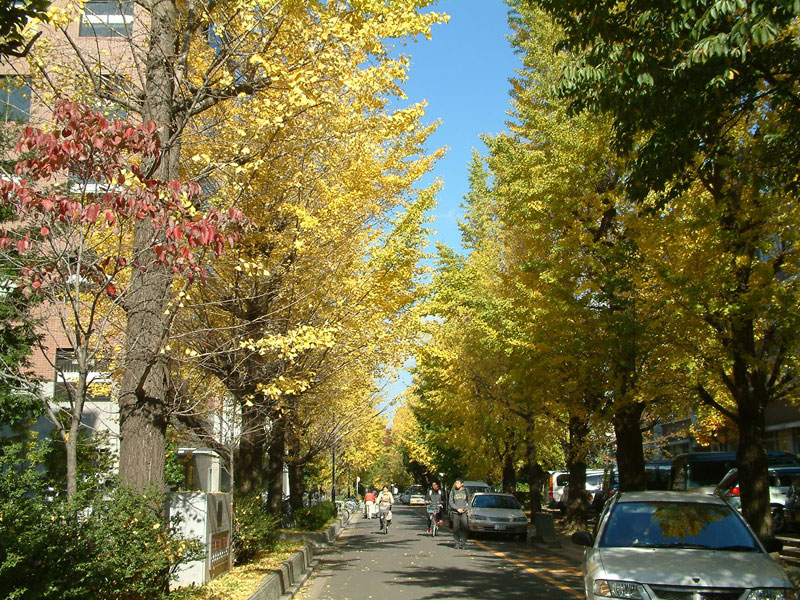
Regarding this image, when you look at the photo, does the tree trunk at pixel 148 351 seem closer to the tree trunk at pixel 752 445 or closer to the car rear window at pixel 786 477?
the tree trunk at pixel 752 445

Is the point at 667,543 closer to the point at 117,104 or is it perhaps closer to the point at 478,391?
the point at 117,104

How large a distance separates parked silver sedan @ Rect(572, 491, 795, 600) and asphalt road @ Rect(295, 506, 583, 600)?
376 centimetres

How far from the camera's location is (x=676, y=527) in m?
8.05

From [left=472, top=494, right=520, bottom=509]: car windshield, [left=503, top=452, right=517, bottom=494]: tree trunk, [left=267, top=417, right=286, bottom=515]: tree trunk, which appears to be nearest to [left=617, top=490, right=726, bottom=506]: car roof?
[left=267, top=417, right=286, bottom=515]: tree trunk

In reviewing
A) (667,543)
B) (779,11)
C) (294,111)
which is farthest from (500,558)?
(779,11)

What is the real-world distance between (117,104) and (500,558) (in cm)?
1340

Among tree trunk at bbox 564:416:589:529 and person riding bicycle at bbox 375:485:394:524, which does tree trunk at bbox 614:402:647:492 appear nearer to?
tree trunk at bbox 564:416:589:529

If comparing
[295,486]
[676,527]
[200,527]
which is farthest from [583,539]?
[295,486]

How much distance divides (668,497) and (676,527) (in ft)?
2.25

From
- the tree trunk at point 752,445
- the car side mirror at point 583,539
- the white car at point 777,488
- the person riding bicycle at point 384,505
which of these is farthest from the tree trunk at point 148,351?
the person riding bicycle at point 384,505

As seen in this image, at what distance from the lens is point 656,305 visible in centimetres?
1440

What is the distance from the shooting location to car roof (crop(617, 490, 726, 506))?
8525 millimetres

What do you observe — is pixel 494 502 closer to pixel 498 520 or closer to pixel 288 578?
pixel 498 520

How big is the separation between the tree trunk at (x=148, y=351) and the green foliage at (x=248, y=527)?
5.37m
